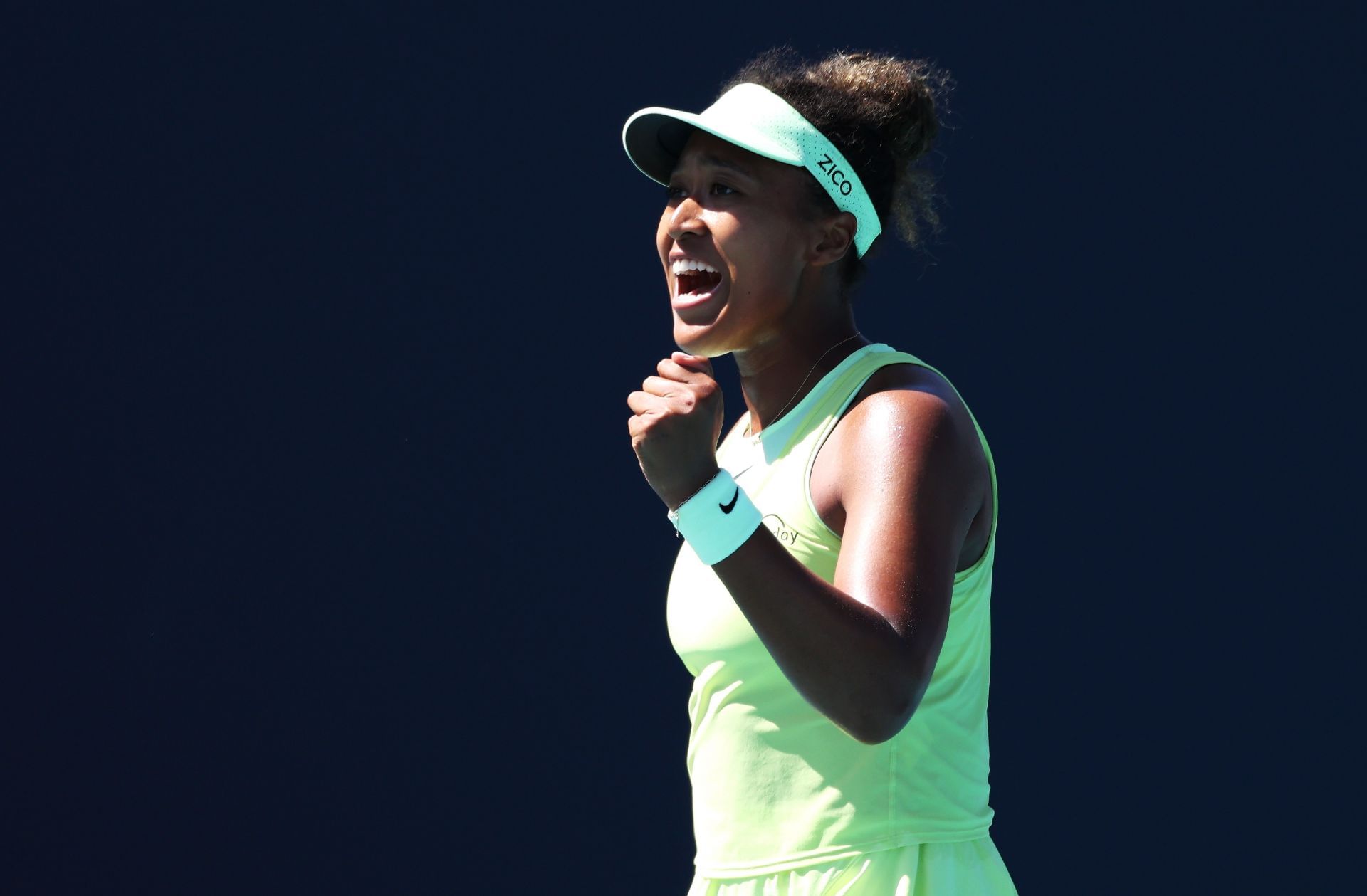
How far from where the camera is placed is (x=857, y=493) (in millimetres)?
1437

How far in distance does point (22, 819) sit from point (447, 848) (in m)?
0.86

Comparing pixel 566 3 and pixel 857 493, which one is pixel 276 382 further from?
pixel 857 493

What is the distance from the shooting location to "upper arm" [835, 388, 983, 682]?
1314 mm

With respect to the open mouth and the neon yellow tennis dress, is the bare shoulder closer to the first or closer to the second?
the neon yellow tennis dress

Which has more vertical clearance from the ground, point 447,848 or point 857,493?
point 857,493

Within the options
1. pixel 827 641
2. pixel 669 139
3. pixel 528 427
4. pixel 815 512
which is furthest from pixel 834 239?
pixel 528 427

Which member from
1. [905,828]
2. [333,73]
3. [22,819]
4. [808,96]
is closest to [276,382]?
[333,73]

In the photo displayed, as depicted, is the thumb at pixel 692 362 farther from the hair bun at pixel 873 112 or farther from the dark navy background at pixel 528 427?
the dark navy background at pixel 528 427

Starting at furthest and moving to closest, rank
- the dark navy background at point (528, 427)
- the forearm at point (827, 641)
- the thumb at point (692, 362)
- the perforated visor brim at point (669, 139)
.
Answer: the dark navy background at point (528, 427) < the perforated visor brim at point (669, 139) < the thumb at point (692, 362) < the forearm at point (827, 641)

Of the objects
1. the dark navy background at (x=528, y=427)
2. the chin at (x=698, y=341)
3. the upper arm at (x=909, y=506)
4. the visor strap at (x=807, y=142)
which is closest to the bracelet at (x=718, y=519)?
the upper arm at (x=909, y=506)

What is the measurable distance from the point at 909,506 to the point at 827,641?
0.61ft

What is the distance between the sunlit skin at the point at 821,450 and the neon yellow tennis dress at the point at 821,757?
0.20 feet

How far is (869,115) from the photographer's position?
181 centimetres

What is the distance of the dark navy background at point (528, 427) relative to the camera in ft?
10.9
